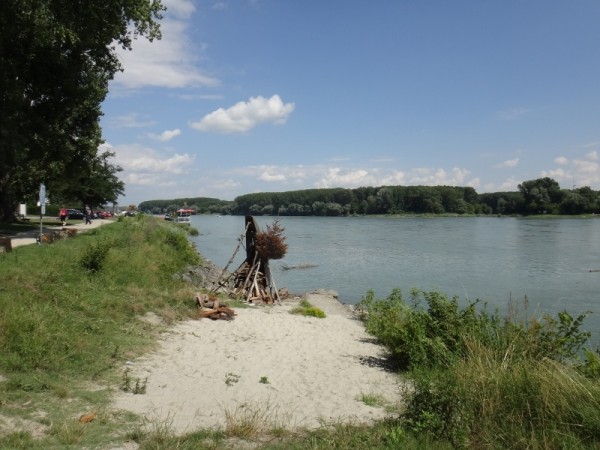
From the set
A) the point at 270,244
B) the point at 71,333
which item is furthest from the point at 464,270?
→ the point at 71,333

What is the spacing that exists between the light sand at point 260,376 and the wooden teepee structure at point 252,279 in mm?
4712

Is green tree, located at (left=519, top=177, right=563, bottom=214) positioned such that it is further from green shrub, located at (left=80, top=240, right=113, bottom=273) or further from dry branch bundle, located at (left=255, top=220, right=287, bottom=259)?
green shrub, located at (left=80, top=240, right=113, bottom=273)

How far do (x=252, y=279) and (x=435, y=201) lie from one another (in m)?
131

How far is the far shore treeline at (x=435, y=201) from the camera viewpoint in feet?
409

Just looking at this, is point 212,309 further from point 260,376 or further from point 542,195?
point 542,195

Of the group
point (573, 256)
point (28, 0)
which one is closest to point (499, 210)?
point (573, 256)

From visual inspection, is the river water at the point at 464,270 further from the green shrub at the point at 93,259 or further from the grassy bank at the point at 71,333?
the green shrub at the point at 93,259

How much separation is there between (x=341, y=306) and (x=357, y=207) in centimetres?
13844

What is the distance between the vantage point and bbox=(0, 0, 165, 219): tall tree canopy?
55.3 feet

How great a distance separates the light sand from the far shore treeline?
415ft

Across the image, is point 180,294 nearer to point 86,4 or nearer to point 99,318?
point 99,318

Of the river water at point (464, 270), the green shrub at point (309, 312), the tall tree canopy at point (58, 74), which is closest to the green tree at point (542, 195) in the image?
the river water at point (464, 270)

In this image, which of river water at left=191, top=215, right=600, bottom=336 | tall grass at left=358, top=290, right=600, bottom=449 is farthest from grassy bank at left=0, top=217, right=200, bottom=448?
river water at left=191, top=215, right=600, bottom=336

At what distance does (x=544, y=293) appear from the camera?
2692cm
